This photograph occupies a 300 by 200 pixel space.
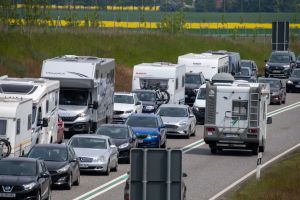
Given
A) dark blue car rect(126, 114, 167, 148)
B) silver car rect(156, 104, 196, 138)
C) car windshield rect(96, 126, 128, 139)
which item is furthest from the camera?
silver car rect(156, 104, 196, 138)

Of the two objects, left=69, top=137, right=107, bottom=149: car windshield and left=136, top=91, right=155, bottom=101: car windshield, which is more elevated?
left=69, top=137, right=107, bottom=149: car windshield

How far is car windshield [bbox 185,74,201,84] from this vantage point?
69188 mm

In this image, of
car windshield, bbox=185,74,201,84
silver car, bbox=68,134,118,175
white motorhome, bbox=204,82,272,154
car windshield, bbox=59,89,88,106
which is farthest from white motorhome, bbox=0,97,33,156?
car windshield, bbox=185,74,201,84

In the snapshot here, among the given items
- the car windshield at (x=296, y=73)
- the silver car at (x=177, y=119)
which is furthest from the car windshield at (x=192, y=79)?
the car windshield at (x=296, y=73)

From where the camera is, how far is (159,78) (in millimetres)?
62594

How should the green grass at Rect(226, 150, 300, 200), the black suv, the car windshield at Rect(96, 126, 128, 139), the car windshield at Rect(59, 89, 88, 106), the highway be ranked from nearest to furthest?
the green grass at Rect(226, 150, 300, 200)
the highway
the car windshield at Rect(96, 126, 128, 139)
the car windshield at Rect(59, 89, 88, 106)
the black suv

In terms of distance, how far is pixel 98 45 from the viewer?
86.6 meters

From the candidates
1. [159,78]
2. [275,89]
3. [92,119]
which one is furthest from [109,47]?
[92,119]

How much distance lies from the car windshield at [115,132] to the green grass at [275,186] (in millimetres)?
5439

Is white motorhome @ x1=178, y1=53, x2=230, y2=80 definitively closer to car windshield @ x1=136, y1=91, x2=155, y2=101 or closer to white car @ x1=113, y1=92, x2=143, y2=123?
car windshield @ x1=136, y1=91, x2=155, y2=101

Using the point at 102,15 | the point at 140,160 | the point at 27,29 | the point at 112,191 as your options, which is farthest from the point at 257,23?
the point at 140,160

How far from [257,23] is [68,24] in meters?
37.5

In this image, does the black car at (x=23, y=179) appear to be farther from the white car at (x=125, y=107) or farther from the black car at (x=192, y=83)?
the black car at (x=192, y=83)

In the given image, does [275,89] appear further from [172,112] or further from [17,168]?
[17,168]
